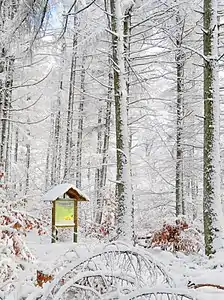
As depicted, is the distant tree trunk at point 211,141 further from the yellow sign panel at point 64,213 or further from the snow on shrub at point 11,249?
the yellow sign panel at point 64,213

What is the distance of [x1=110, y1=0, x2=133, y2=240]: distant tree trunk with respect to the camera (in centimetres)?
706

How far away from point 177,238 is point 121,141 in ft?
9.05

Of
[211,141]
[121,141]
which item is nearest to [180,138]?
[121,141]

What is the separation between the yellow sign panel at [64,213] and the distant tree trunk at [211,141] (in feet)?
17.8

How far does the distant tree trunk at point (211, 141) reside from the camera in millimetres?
5574

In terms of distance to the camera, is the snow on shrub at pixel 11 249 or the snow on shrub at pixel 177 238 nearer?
the snow on shrub at pixel 11 249

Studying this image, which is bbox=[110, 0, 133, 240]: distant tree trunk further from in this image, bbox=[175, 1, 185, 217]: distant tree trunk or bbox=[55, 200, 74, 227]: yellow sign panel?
bbox=[175, 1, 185, 217]: distant tree trunk

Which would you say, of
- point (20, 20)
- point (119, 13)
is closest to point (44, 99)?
point (119, 13)

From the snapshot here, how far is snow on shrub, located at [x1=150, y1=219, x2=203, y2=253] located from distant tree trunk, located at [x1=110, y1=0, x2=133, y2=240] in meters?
1.92

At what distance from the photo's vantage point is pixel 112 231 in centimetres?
1216

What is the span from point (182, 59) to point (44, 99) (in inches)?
374

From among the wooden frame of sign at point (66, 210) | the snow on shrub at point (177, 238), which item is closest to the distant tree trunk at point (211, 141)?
the snow on shrub at point (177, 238)

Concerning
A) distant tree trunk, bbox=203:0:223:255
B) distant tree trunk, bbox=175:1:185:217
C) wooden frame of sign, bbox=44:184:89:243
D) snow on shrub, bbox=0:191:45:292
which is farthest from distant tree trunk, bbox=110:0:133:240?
distant tree trunk, bbox=175:1:185:217

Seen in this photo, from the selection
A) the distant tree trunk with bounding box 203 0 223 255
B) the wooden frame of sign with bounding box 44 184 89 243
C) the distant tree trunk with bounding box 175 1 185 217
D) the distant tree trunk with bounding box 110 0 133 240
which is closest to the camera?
the distant tree trunk with bounding box 203 0 223 255
